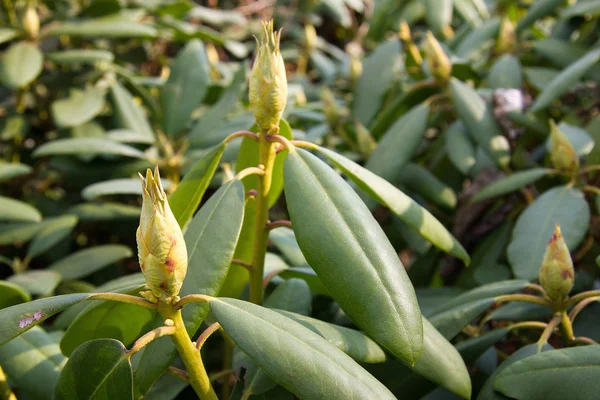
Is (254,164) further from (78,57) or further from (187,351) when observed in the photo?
(78,57)

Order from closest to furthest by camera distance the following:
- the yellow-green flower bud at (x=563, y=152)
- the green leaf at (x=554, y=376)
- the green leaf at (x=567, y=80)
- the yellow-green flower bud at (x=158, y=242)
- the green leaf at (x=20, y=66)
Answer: the yellow-green flower bud at (x=158, y=242)
the green leaf at (x=554, y=376)
the yellow-green flower bud at (x=563, y=152)
the green leaf at (x=567, y=80)
the green leaf at (x=20, y=66)

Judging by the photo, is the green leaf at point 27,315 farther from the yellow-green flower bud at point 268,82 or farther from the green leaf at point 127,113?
the green leaf at point 127,113

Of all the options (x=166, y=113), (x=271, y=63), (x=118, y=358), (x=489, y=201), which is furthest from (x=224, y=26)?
(x=118, y=358)

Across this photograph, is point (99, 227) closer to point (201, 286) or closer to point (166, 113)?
point (166, 113)

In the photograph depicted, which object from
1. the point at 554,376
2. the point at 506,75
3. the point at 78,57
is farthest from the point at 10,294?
the point at 506,75

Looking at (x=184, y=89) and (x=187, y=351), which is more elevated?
(x=184, y=89)

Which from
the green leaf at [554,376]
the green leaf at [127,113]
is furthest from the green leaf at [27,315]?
the green leaf at [127,113]

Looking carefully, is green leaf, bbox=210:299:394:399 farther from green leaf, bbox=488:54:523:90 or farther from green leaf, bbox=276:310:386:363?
green leaf, bbox=488:54:523:90

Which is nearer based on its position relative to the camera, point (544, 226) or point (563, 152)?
point (544, 226)
